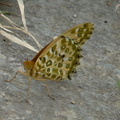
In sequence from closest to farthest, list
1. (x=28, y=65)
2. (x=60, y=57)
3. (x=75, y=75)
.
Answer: (x=28, y=65), (x=60, y=57), (x=75, y=75)

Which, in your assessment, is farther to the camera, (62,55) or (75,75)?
(75,75)

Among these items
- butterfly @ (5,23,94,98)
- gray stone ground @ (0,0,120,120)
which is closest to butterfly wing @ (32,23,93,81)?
butterfly @ (5,23,94,98)

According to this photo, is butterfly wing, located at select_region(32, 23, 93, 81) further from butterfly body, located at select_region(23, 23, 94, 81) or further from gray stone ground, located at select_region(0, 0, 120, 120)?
gray stone ground, located at select_region(0, 0, 120, 120)

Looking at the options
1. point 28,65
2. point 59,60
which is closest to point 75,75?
point 59,60

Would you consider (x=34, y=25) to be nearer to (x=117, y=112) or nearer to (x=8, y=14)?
(x=8, y=14)

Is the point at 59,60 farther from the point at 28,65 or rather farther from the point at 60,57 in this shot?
the point at 28,65

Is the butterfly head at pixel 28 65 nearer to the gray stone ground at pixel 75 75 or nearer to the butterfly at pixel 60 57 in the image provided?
the butterfly at pixel 60 57
